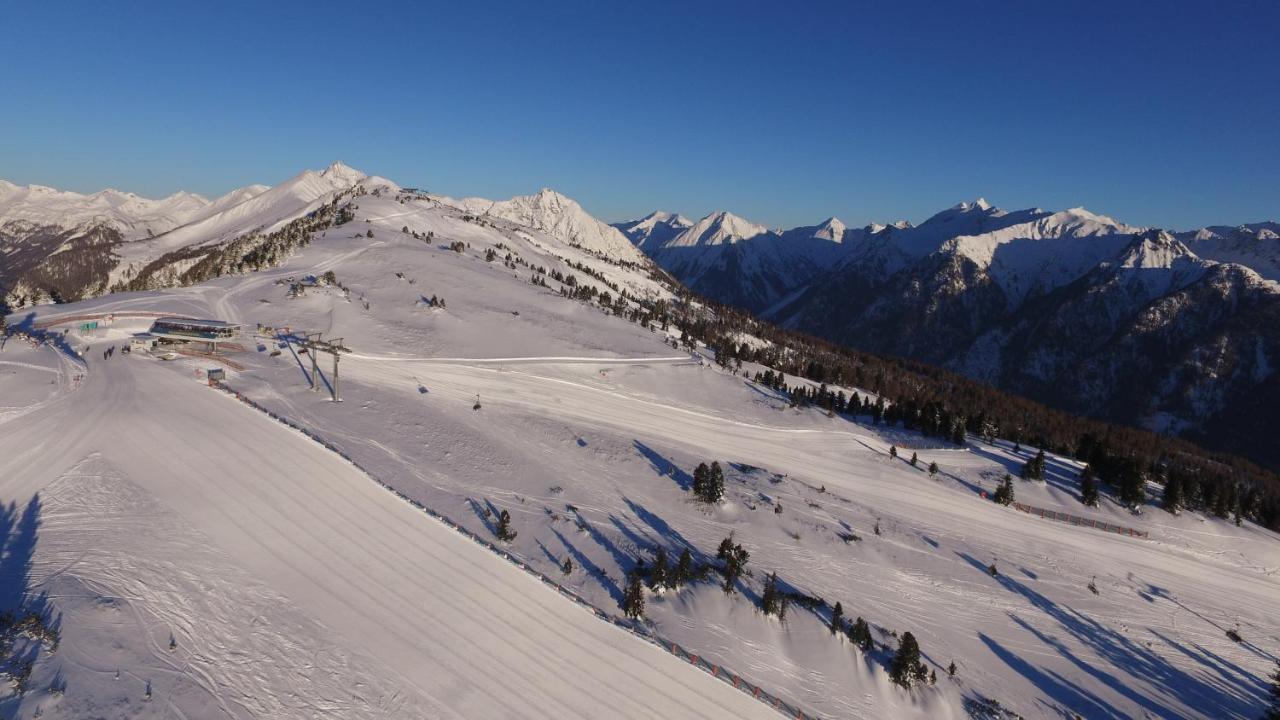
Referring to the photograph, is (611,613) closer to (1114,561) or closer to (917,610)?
(917,610)

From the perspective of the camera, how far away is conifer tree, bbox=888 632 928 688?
1099 inches

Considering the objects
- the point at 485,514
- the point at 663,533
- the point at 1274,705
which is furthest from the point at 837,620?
the point at 1274,705

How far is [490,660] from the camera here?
23656mm

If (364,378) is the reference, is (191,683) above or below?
below

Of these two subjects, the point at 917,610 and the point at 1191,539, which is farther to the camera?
the point at 1191,539

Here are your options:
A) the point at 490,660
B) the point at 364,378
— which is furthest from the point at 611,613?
the point at 364,378

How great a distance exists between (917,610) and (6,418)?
2469 inches

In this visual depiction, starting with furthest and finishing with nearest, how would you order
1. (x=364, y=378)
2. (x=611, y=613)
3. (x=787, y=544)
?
(x=364, y=378), (x=787, y=544), (x=611, y=613)

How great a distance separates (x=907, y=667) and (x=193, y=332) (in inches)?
2741

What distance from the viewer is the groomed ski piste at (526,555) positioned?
73.5 feet

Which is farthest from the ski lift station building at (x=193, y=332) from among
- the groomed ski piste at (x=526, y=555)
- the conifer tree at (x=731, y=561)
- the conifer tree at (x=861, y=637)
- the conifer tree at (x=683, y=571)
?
the conifer tree at (x=861, y=637)

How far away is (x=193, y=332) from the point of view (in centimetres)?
5834

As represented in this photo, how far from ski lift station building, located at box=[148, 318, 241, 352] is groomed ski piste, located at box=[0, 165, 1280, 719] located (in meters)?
2.54

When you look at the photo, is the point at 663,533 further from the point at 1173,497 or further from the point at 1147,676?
the point at 1173,497
